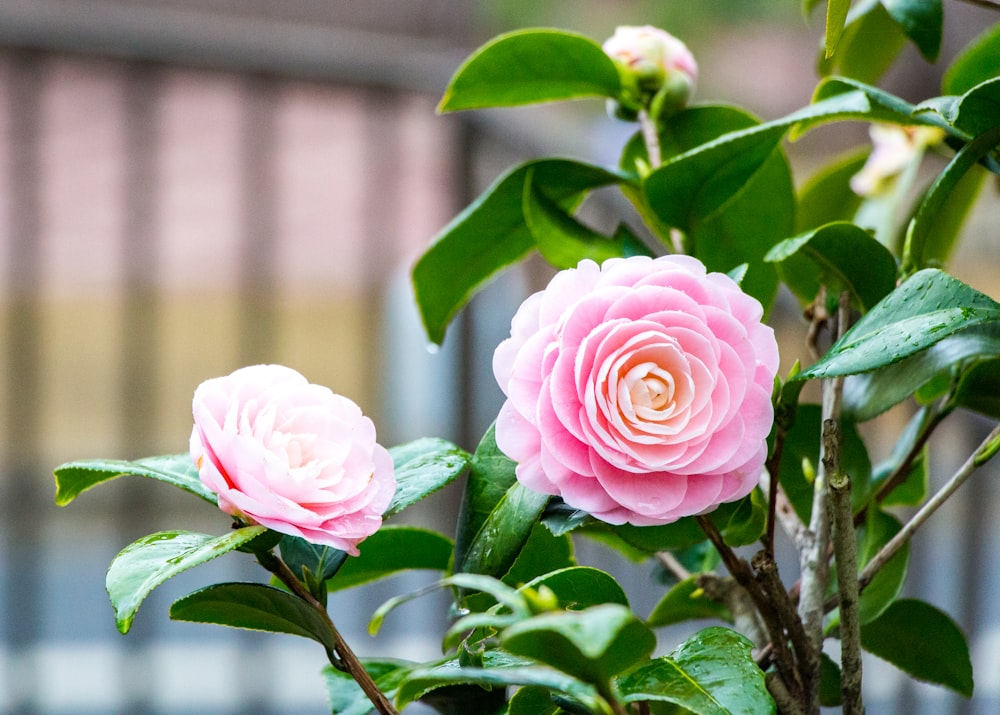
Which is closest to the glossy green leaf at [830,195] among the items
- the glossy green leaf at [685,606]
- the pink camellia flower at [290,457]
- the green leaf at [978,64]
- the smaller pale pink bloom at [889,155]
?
the smaller pale pink bloom at [889,155]

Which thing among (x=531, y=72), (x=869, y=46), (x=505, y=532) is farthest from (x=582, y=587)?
(x=869, y=46)

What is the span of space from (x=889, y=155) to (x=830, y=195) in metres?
0.04

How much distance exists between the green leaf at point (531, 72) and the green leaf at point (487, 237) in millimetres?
36

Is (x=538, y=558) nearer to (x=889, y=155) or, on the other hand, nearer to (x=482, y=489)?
(x=482, y=489)

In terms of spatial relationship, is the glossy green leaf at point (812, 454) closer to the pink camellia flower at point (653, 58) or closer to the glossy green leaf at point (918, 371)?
the glossy green leaf at point (918, 371)

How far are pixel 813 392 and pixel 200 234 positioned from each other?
9.54 ft

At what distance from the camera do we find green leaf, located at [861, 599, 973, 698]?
0.44 metres

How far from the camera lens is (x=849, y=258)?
0.38 metres

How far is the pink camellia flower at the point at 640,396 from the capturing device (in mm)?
305

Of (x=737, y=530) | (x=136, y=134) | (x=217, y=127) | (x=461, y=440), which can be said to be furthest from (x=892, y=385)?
(x=217, y=127)

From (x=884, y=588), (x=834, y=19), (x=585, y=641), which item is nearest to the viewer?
(x=585, y=641)

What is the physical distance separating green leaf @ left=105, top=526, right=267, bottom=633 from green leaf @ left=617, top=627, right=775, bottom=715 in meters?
0.12

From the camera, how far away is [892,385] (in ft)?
1.30

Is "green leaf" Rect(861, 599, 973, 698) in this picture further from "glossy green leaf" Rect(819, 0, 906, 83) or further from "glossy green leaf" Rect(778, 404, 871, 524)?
"glossy green leaf" Rect(819, 0, 906, 83)
